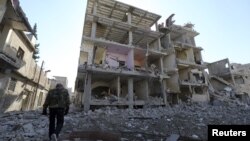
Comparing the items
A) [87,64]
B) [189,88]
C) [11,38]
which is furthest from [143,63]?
[11,38]

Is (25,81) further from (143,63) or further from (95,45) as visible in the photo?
(143,63)

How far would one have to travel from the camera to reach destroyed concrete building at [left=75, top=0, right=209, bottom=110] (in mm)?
15008

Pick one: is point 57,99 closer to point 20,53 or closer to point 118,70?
point 118,70

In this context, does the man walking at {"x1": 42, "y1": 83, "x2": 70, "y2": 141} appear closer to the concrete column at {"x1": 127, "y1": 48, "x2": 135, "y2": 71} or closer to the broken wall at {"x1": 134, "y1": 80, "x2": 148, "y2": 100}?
the broken wall at {"x1": 134, "y1": 80, "x2": 148, "y2": 100}

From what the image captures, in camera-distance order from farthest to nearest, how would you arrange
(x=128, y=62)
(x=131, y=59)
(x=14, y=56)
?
(x=128, y=62)
(x=131, y=59)
(x=14, y=56)

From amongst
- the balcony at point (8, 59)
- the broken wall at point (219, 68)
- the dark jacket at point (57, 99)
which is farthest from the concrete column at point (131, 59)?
the broken wall at point (219, 68)

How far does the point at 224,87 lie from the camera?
26297 millimetres

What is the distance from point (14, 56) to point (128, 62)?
1031 centimetres

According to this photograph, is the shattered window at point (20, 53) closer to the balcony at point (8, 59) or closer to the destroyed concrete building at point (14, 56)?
the destroyed concrete building at point (14, 56)

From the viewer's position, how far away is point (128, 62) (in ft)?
57.3

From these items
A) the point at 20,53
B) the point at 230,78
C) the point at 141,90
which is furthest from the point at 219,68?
the point at 20,53

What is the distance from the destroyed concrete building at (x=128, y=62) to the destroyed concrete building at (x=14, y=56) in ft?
16.4

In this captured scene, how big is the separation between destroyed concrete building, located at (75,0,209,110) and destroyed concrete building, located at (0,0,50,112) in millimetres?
5005

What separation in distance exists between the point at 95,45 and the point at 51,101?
38.3 ft
